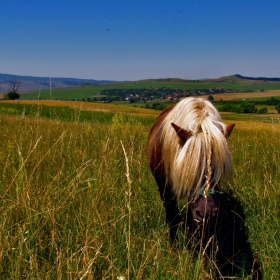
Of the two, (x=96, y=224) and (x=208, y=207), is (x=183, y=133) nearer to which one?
(x=208, y=207)

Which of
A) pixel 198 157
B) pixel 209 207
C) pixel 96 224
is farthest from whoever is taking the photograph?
pixel 96 224

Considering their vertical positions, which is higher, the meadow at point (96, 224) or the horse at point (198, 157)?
the horse at point (198, 157)

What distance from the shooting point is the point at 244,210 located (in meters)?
3.64

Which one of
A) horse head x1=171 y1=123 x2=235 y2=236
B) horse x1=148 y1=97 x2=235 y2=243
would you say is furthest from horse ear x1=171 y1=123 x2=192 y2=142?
horse head x1=171 y1=123 x2=235 y2=236

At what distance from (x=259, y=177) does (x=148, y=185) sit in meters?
1.72

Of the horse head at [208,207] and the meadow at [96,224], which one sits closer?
the meadow at [96,224]

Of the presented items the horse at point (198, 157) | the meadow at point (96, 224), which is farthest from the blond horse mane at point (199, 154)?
the meadow at point (96, 224)

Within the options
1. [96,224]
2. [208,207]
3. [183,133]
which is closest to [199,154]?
[183,133]

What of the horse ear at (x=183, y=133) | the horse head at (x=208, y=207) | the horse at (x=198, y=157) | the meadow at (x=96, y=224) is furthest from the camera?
the horse ear at (x=183, y=133)

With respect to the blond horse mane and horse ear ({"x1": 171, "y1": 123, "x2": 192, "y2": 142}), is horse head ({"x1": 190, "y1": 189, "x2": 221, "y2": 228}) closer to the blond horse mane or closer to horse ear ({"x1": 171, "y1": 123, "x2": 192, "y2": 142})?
the blond horse mane

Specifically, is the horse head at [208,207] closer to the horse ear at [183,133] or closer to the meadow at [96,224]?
→ the meadow at [96,224]

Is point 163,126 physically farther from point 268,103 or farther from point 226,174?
point 268,103

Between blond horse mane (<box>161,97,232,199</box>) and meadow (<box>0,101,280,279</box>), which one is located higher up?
blond horse mane (<box>161,97,232,199</box>)

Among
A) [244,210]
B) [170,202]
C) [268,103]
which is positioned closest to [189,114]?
[170,202]
